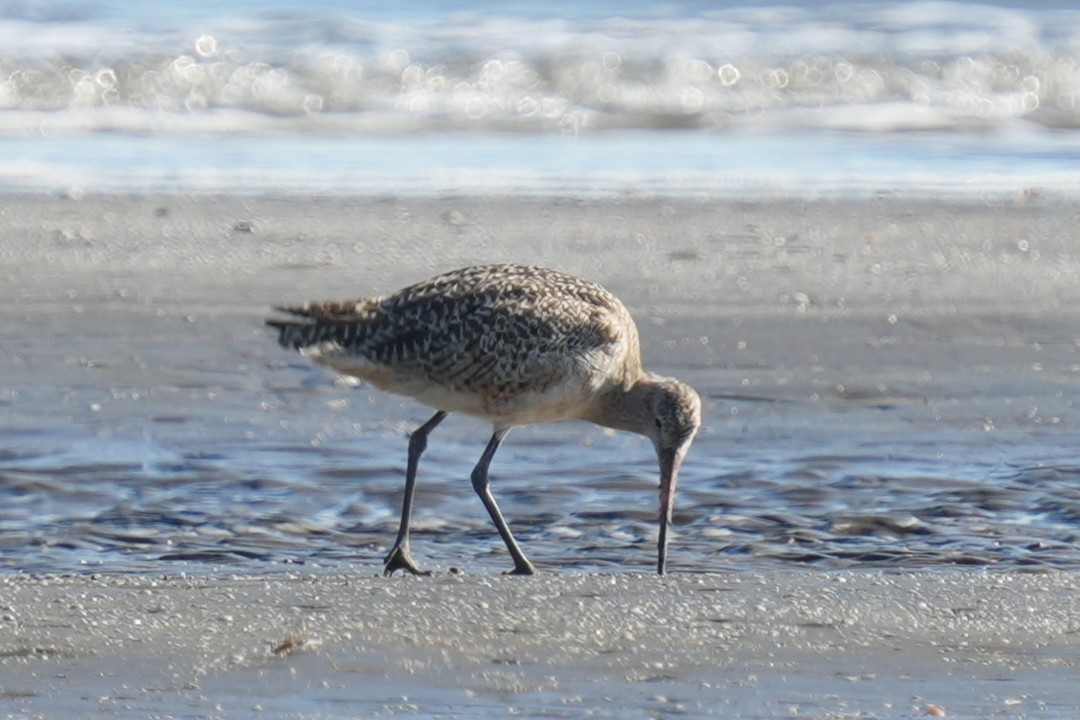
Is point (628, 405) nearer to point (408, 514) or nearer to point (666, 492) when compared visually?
point (666, 492)

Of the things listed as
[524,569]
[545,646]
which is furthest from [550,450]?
[545,646]

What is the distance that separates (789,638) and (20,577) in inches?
67.5

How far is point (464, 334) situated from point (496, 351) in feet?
0.31

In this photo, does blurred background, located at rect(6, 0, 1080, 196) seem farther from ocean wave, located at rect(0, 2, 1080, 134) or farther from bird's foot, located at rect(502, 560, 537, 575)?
bird's foot, located at rect(502, 560, 537, 575)

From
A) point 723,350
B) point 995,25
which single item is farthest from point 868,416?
point 995,25

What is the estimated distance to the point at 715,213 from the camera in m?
10.1

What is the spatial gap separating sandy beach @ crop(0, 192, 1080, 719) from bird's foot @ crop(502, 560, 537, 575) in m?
0.09

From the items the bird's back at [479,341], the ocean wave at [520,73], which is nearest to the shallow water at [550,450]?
the bird's back at [479,341]

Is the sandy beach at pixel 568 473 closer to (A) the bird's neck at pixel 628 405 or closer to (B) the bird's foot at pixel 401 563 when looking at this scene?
(B) the bird's foot at pixel 401 563

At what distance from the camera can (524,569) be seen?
4.70 m

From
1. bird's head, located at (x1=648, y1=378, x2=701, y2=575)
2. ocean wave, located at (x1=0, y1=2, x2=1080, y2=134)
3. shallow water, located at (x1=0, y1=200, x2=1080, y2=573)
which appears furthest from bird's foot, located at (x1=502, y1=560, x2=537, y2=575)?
ocean wave, located at (x1=0, y1=2, x2=1080, y2=134)

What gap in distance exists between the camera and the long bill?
4754mm

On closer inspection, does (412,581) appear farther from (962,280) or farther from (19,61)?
(19,61)

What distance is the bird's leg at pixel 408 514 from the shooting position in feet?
15.5
